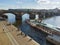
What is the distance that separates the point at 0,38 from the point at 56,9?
78257 millimetres

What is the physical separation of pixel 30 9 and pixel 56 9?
1956cm

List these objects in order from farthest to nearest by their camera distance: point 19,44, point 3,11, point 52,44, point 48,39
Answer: point 3,11, point 48,39, point 52,44, point 19,44

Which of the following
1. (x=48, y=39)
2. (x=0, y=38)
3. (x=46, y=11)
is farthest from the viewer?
(x=46, y=11)

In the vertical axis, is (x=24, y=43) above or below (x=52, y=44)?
above

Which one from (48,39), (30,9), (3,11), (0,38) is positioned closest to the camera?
(0,38)

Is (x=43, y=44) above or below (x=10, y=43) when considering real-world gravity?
below

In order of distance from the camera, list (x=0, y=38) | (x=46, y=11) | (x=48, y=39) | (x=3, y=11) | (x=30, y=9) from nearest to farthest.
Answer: (x=0, y=38) → (x=48, y=39) → (x=3, y=11) → (x=30, y=9) → (x=46, y=11)

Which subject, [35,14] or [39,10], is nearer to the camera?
[35,14]

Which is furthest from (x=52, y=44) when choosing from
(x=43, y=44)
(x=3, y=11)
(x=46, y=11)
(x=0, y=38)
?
(x=46, y=11)

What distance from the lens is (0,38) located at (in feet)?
76.7

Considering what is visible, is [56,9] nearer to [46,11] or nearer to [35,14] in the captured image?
[46,11]

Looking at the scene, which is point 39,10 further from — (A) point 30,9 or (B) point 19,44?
(B) point 19,44

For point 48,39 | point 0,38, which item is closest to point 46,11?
point 48,39

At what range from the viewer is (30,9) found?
86688mm
